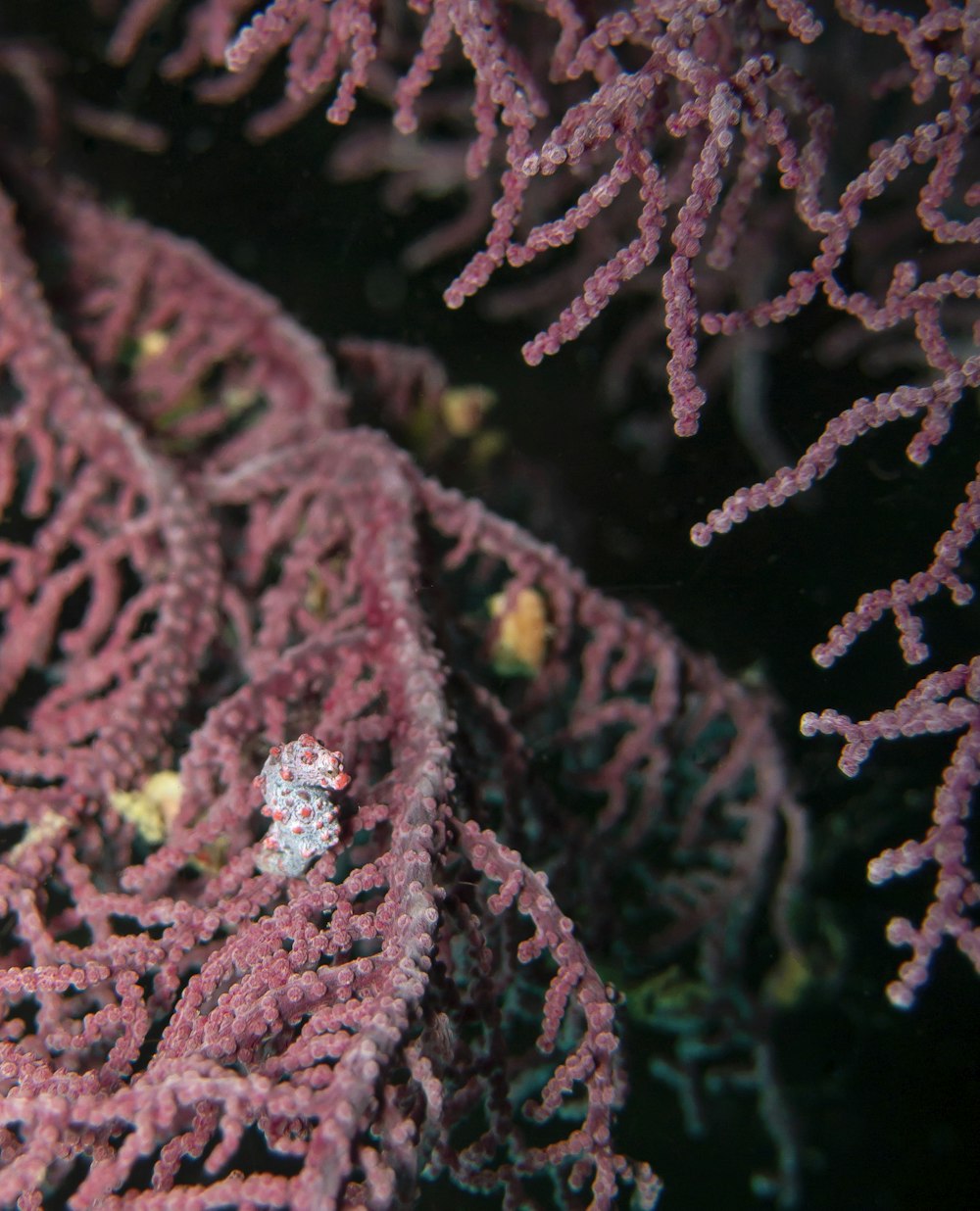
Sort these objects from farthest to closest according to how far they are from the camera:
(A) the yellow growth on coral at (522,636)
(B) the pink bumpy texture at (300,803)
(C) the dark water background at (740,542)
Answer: (C) the dark water background at (740,542)
(A) the yellow growth on coral at (522,636)
(B) the pink bumpy texture at (300,803)

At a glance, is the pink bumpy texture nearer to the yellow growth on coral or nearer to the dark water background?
the yellow growth on coral

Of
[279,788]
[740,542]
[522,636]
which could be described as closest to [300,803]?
[279,788]

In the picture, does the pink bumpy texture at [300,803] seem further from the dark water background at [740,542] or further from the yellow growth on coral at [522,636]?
the dark water background at [740,542]

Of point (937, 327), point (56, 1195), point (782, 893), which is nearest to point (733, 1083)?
point (782, 893)

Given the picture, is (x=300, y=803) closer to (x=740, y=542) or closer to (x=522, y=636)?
(x=522, y=636)

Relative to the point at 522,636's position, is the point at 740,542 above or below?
above

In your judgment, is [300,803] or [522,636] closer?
[300,803]

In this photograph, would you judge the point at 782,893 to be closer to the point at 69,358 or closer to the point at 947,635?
the point at 947,635

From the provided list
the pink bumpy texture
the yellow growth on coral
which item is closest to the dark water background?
the yellow growth on coral

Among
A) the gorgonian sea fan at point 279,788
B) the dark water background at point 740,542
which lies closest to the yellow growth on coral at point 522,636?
the gorgonian sea fan at point 279,788
